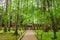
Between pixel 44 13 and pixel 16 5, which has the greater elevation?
pixel 16 5

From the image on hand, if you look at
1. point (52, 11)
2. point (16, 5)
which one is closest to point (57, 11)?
point (52, 11)

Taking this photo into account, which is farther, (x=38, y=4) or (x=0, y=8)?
(x=0, y=8)

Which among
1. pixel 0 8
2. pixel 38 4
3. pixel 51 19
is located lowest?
pixel 51 19

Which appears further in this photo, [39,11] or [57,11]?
[57,11]

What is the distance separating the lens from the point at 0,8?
6588 centimetres

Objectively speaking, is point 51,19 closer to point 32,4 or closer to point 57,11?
point 57,11

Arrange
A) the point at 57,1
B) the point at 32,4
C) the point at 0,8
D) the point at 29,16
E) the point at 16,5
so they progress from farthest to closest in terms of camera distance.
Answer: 1. the point at 0,8
2. the point at 16,5
3. the point at 57,1
4. the point at 32,4
5. the point at 29,16

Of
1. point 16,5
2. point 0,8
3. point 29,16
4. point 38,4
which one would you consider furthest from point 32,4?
point 0,8

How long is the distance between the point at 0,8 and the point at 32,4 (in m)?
44.9

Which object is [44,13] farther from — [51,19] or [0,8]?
[0,8]

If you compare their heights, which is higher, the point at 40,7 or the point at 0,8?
the point at 0,8

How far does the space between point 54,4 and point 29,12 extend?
3368 mm

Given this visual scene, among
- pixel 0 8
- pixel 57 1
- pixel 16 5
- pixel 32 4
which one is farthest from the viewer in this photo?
pixel 0 8

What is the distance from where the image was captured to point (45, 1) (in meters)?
22.5
